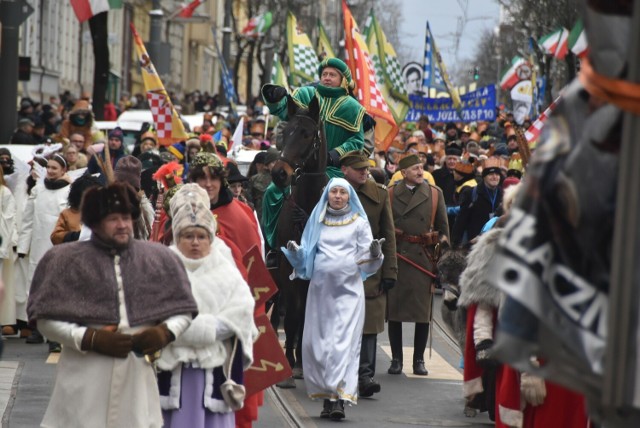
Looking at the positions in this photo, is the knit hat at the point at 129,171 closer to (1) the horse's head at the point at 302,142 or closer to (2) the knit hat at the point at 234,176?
(2) the knit hat at the point at 234,176

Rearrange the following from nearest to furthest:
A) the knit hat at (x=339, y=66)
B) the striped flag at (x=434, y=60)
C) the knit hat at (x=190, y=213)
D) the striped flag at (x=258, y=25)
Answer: the knit hat at (x=190, y=213)
the knit hat at (x=339, y=66)
the striped flag at (x=434, y=60)
the striped flag at (x=258, y=25)

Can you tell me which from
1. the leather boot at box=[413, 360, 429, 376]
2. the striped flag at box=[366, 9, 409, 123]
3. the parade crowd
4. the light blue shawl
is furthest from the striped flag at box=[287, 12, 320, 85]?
the light blue shawl

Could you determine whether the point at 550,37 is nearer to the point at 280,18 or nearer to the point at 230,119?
the point at 230,119

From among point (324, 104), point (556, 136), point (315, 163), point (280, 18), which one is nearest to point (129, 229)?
point (556, 136)

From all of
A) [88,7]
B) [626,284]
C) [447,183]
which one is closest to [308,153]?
[626,284]

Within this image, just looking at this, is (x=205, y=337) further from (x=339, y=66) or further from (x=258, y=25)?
(x=258, y=25)

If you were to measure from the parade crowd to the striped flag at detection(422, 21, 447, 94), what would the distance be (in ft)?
50.7

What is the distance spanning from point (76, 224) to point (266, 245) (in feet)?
7.68

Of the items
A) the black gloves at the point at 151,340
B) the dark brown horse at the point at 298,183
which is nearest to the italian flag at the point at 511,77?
the dark brown horse at the point at 298,183

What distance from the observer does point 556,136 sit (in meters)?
3.16

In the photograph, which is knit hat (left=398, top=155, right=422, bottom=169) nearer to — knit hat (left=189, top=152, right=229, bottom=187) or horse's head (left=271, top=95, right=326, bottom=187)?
horse's head (left=271, top=95, right=326, bottom=187)

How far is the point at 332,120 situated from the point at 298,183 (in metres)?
1.44

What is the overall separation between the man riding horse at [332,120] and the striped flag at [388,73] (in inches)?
442

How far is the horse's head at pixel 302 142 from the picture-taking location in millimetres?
12038
